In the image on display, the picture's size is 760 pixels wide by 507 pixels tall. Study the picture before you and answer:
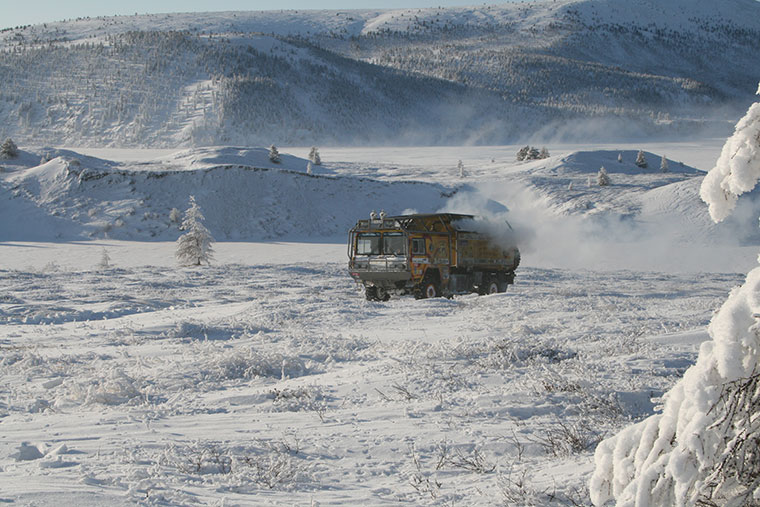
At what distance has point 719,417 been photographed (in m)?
2.69

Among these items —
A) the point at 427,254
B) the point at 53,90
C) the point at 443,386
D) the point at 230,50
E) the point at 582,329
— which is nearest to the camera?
the point at 443,386

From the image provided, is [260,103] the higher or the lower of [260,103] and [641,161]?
the higher

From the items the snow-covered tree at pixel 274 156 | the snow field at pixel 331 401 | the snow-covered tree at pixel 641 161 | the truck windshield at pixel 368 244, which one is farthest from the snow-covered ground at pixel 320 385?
the snow-covered tree at pixel 274 156

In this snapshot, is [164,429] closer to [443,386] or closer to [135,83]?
[443,386]

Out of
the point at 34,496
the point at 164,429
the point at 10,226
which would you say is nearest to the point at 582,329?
the point at 164,429

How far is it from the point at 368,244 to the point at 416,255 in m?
1.68

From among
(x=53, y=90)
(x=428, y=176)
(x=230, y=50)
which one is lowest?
(x=428, y=176)

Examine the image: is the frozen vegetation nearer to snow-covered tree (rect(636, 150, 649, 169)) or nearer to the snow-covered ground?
the snow-covered ground

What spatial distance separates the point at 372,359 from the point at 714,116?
208 m

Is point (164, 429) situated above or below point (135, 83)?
below

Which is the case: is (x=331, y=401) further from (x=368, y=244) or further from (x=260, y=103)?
(x=260, y=103)

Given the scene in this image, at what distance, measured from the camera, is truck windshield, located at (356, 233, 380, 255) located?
20.2 m

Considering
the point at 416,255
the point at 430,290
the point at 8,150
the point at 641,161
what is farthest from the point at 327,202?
the point at 416,255

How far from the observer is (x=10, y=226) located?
51688 mm
